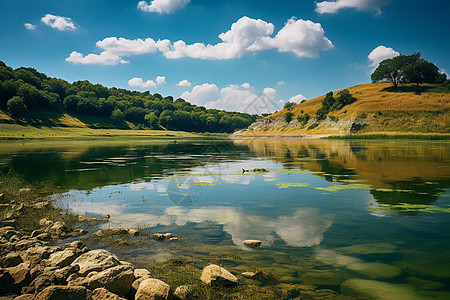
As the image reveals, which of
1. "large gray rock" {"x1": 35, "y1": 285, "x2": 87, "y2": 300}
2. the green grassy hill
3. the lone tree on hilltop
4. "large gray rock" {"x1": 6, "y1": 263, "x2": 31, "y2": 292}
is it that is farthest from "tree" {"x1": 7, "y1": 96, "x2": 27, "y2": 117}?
the lone tree on hilltop

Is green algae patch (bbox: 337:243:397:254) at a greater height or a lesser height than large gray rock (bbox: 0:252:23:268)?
lesser

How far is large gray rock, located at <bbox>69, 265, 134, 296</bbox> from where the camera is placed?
26.9 ft

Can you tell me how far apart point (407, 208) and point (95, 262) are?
18.2 m

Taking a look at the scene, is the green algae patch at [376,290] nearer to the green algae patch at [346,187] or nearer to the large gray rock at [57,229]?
the large gray rock at [57,229]

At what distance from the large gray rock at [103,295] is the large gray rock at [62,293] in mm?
280

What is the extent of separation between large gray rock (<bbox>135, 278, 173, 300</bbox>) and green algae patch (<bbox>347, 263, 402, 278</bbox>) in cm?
685

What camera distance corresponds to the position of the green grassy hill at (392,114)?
127 metres

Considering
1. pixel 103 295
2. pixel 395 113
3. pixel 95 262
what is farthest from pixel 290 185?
pixel 395 113

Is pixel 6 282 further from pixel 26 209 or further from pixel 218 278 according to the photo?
pixel 26 209

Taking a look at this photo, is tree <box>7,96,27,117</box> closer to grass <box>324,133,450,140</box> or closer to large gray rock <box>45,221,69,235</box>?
grass <box>324,133,450,140</box>


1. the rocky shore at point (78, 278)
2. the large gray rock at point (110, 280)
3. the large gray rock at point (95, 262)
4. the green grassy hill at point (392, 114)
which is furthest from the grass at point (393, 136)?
the large gray rock at point (110, 280)

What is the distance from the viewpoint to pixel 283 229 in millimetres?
14734

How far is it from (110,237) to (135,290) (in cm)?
566

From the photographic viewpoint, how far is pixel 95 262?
931 centimetres
